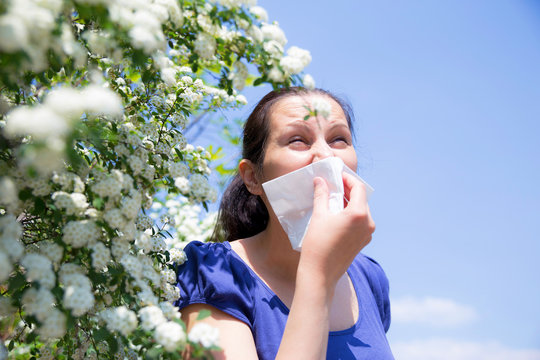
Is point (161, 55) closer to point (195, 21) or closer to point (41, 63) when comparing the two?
point (195, 21)

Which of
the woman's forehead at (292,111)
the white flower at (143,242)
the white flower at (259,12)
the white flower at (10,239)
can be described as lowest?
the white flower at (10,239)

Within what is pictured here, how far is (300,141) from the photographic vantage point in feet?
6.63

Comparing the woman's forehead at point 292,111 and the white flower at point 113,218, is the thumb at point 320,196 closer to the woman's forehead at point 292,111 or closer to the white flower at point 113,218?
the woman's forehead at point 292,111

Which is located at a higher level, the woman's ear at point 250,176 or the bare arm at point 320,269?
the woman's ear at point 250,176

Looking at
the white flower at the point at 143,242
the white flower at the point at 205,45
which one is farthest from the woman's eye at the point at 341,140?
the white flower at the point at 143,242

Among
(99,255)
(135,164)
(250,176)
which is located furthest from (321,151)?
(99,255)

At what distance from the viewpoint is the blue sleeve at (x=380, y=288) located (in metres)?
2.50

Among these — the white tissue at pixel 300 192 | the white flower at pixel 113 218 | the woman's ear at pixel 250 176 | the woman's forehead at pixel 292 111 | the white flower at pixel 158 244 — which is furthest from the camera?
the woman's ear at pixel 250 176

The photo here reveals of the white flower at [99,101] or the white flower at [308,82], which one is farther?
the white flower at [308,82]

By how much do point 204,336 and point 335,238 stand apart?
0.65 meters

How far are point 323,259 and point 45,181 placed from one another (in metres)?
0.89

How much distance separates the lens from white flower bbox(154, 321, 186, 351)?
3.40 ft

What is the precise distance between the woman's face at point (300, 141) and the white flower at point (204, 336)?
1.00m

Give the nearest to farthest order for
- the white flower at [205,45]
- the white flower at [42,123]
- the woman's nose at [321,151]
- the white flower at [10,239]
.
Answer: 1. the white flower at [42,123]
2. the white flower at [10,239]
3. the white flower at [205,45]
4. the woman's nose at [321,151]
